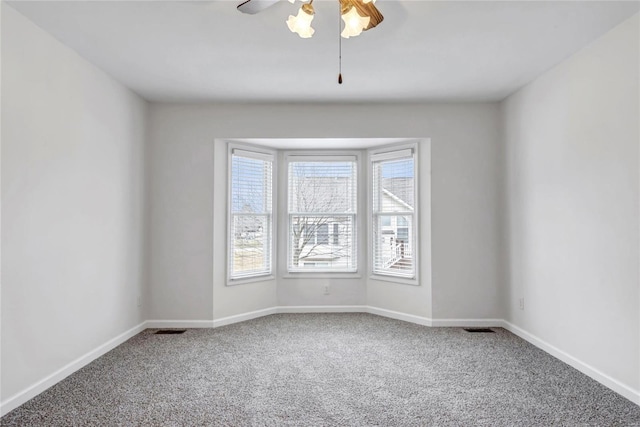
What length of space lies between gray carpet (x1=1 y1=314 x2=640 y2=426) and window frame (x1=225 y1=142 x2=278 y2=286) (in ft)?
2.64

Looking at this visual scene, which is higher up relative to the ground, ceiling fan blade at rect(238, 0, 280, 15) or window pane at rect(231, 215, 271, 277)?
ceiling fan blade at rect(238, 0, 280, 15)

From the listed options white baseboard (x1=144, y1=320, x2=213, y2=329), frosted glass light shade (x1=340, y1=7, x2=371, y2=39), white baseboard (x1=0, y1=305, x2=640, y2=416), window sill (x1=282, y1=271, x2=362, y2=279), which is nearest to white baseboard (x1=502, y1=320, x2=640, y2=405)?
white baseboard (x1=0, y1=305, x2=640, y2=416)

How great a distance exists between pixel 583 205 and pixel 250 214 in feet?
11.1

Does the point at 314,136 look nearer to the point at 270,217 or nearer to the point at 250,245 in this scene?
the point at 270,217

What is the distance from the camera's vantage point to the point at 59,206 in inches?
110

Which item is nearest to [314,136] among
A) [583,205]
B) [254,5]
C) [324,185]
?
[324,185]

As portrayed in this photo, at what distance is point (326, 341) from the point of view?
365cm

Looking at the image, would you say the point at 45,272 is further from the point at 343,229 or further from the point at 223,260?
the point at 343,229

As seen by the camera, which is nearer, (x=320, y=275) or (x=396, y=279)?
(x=396, y=279)

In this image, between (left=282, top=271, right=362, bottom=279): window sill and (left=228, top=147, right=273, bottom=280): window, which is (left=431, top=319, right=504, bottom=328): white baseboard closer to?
(left=282, top=271, right=362, bottom=279): window sill

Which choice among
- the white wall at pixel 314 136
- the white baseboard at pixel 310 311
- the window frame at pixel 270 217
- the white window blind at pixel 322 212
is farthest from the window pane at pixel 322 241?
the white wall at pixel 314 136

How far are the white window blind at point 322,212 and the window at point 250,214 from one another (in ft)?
1.02

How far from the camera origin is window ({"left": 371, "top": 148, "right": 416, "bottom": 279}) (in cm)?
449

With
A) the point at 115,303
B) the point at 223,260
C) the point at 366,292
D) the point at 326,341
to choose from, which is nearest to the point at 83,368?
the point at 115,303
